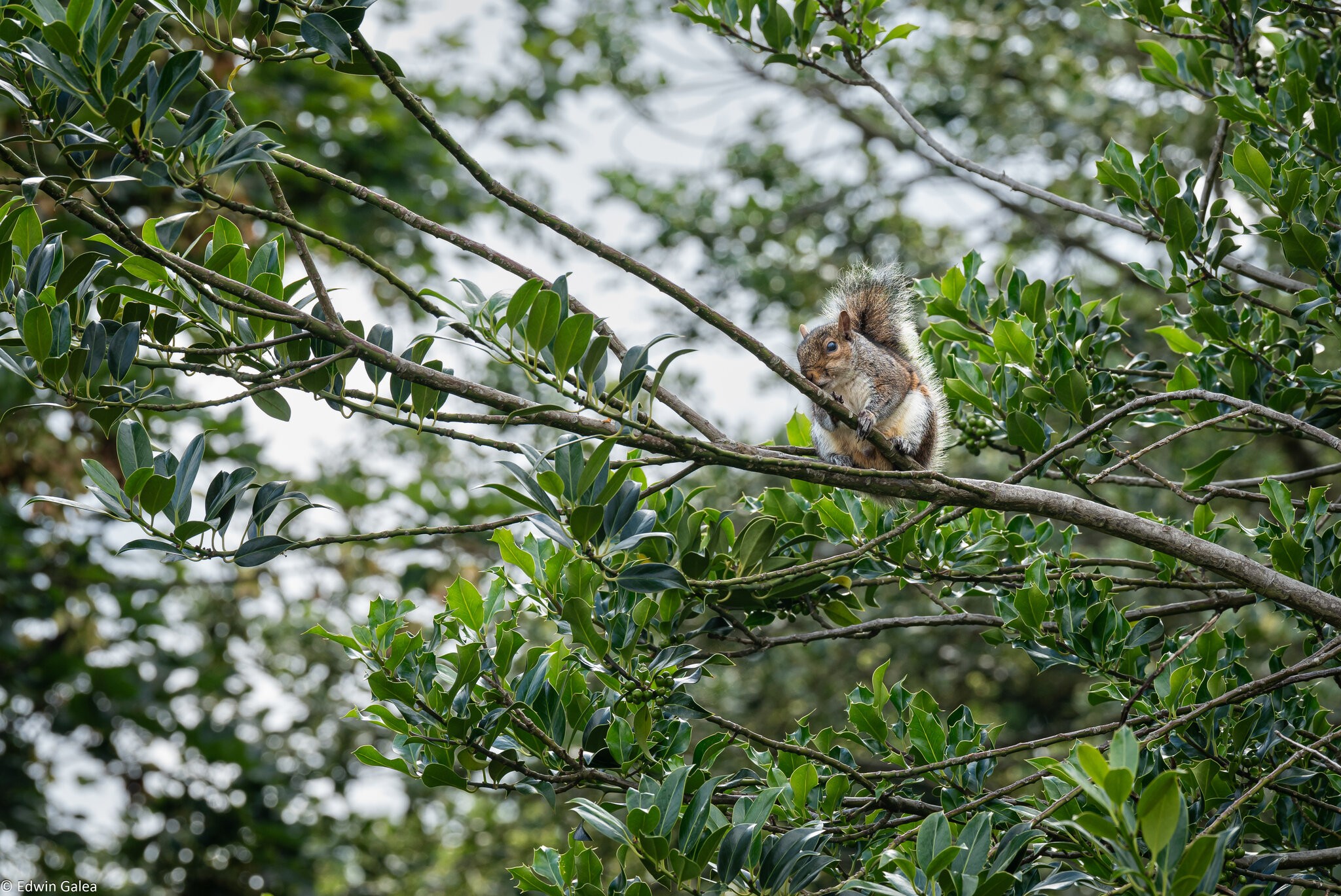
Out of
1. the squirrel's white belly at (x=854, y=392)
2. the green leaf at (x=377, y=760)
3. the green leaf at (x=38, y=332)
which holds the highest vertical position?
the green leaf at (x=38, y=332)

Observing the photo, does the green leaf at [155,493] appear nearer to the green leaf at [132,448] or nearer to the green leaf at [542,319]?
the green leaf at [132,448]

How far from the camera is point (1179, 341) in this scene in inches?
104

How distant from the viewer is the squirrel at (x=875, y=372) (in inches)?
127

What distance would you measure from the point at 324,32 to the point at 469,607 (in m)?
1.18

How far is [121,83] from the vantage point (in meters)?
1.59

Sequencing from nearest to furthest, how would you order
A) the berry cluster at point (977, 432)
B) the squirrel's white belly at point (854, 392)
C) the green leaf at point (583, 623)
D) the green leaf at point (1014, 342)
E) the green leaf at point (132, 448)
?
the green leaf at point (132, 448), the green leaf at point (583, 623), the green leaf at point (1014, 342), the berry cluster at point (977, 432), the squirrel's white belly at point (854, 392)

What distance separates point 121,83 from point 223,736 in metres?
5.58

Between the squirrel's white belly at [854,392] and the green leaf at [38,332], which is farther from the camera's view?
the squirrel's white belly at [854,392]

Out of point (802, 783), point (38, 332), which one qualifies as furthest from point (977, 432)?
point (38, 332)

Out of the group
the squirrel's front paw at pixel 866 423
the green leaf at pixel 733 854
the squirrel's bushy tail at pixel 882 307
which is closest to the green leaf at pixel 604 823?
the green leaf at pixel 733 854

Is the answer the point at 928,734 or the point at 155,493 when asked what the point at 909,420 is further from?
the point at 155,493

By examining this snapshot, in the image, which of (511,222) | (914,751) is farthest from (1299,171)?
(511,222)

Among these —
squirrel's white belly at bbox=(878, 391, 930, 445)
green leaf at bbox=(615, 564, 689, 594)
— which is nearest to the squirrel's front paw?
squirrel's white belly at bbox=(878, 391, 930, 445)

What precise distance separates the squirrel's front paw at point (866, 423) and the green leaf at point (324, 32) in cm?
120
